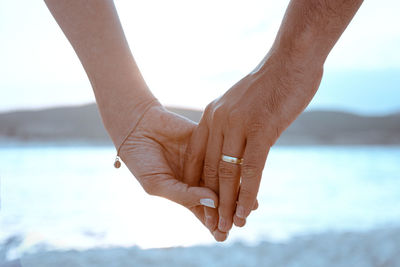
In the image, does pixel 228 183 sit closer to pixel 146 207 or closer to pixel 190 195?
pixel 190 195

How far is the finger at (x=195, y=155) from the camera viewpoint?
1.37 metres

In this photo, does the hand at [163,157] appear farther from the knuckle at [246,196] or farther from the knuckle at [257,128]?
the knuckle at [257,128]

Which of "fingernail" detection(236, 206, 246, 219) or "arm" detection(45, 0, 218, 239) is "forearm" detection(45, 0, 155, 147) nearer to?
"arm" detection(45, 0, 218, 239)

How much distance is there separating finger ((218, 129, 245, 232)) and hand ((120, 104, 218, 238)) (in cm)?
3

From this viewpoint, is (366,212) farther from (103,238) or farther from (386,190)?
(103,238)

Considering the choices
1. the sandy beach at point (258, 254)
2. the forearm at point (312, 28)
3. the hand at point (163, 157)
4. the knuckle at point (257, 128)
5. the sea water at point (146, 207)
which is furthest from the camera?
the sea water at point (146, 207)

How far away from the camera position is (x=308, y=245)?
8.76 feet

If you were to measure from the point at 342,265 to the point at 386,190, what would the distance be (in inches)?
101

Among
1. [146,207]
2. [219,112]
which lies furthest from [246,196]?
[146,207]

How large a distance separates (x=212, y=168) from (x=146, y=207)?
2014 millimetres

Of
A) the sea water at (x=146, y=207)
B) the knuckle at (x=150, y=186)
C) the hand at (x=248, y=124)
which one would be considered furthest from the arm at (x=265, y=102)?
the sea water at (x=146, y=207)

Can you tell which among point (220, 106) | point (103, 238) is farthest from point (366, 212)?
point (220, 106)

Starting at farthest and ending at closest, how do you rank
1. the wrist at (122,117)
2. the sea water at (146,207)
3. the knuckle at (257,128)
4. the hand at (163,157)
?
1. the sea water at (146,207)
2. the wrist at (122,117)
3. the hand at (163,157)
4. the knuckle at (257,128)

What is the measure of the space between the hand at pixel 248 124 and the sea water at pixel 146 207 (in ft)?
4.15
